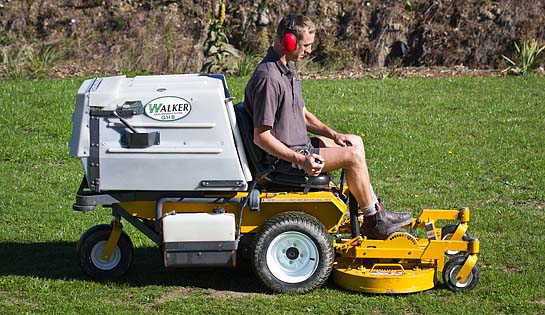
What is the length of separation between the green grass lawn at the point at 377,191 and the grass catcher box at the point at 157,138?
2.61 ft

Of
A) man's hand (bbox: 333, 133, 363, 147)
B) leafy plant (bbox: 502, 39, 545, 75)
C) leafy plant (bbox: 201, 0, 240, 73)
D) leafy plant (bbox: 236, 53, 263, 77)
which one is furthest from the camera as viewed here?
leafy plant (bbox: 201, 0, 240, 73)

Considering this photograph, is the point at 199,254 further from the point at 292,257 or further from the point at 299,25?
the point at 299,25

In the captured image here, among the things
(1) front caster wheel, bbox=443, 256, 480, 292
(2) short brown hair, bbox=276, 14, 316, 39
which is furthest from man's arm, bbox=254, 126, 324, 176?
(1) front caster wheel, bbox=443, 256, 480, 292

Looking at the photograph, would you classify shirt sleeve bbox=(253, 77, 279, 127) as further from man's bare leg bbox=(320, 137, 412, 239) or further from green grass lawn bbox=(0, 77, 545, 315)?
green grass lawn bbox=(0, 77, 545, 315)

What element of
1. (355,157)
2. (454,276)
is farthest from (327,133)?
(454,276)

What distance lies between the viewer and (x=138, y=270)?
7340 mm

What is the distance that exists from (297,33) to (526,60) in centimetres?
1029

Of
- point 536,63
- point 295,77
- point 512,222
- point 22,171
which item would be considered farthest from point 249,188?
point 536,63

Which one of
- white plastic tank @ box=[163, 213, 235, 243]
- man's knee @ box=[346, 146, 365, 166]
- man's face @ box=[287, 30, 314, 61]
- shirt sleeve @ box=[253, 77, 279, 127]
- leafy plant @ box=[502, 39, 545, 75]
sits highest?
man's face @ box=[287, 30, 314, 61]

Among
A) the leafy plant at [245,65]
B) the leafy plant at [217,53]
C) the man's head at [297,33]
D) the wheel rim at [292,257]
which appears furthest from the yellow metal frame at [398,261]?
the leafy plant at [217,53]

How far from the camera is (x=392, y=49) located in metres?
18.2

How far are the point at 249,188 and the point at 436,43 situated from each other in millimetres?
11988

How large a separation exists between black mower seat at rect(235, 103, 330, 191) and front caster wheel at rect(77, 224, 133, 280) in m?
1.10

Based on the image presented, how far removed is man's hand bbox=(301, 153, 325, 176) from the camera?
256 inches
